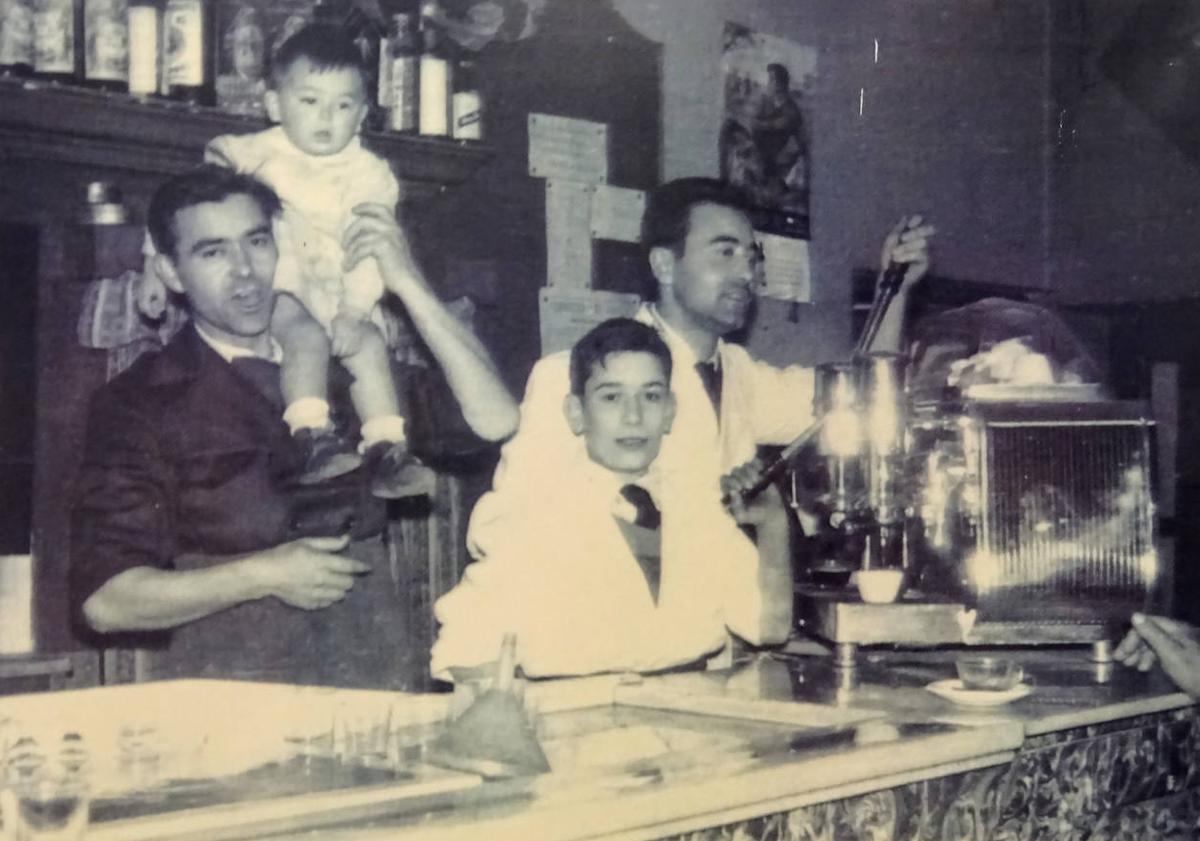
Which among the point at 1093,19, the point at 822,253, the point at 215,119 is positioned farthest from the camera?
the point at 1093,19

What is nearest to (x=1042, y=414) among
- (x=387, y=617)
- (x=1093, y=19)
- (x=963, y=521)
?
(x=963, y=521)

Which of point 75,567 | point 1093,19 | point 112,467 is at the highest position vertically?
point 1093,19

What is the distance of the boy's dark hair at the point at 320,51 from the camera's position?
2256 millimetres

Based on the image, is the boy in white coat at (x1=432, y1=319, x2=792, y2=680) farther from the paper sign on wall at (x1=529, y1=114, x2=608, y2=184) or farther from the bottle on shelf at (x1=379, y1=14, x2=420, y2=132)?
the bottle on shelf at (x1=379, y1=14, x2=420, y2=132)

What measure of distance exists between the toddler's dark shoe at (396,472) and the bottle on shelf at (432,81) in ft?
1.89

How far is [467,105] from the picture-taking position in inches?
101

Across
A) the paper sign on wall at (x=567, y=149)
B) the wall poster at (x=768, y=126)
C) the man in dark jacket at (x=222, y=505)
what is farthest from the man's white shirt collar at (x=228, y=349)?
the wall poster at (x=768, y=126)

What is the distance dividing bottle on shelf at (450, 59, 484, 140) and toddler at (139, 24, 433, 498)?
0.19m

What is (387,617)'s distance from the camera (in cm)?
241

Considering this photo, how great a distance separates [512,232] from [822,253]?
2.95 feet

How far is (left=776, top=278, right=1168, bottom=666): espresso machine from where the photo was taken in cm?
252

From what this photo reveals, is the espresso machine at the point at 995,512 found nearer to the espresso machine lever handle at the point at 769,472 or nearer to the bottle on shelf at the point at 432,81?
the espresso machine lever handle at the point at 769,472

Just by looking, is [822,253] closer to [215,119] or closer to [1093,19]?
[1093,19]

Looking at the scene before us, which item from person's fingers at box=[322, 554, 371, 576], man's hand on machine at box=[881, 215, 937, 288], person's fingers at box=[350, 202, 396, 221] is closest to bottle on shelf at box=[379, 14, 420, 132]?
person's fingers at box=[350, 202, 396, 221]
